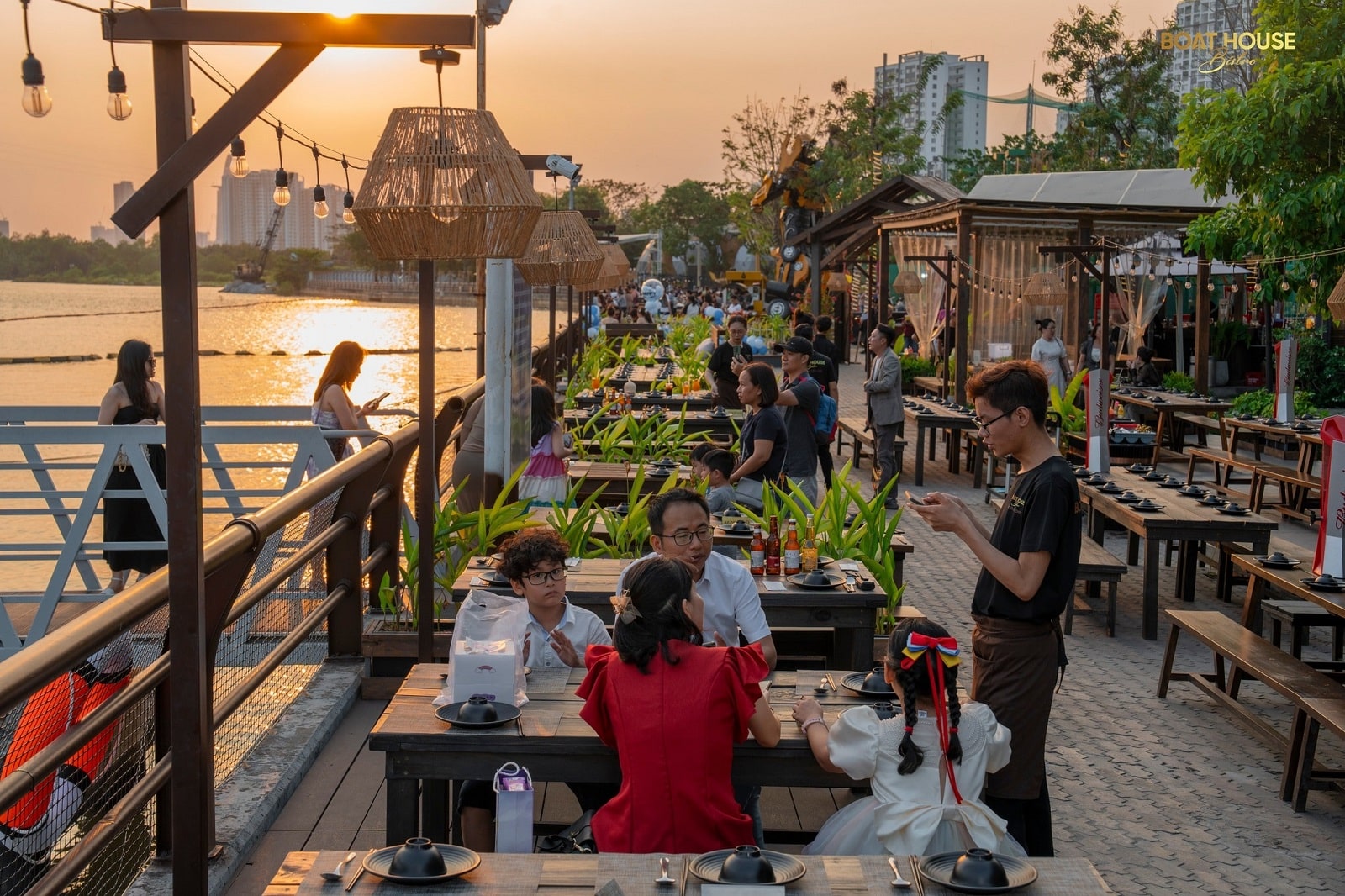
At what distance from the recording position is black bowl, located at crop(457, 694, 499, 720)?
3.75m

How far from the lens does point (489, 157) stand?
4473 millimetres

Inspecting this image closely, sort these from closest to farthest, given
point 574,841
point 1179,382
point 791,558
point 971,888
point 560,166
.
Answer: point 971,888
point 574,841
point 791,558
point 560,166
point 1179,382

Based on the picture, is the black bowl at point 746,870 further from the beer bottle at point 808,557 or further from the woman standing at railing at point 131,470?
the woman standing at railing at point 131,470

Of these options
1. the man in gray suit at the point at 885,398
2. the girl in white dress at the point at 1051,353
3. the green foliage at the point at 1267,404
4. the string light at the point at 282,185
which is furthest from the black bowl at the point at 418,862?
the green foliage at the point at 1267,404

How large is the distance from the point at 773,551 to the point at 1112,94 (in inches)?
1472

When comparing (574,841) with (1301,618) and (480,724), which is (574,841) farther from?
(1301,618)

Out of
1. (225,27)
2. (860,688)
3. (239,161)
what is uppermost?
(239,161)

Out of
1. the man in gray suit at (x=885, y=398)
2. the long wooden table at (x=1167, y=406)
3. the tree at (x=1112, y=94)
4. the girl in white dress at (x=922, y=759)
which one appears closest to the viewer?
the girl in white dress at (x=922, y=759)

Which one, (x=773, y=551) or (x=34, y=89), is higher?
(x=34, y=89)

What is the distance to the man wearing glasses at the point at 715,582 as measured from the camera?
14.8 ft

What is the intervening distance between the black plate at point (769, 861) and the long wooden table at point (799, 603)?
2351mm

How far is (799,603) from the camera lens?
211 inches

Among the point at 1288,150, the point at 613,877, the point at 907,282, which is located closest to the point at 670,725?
the point at 613,877

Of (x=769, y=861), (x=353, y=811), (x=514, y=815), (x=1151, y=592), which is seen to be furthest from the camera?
(x=1151, y=592)
